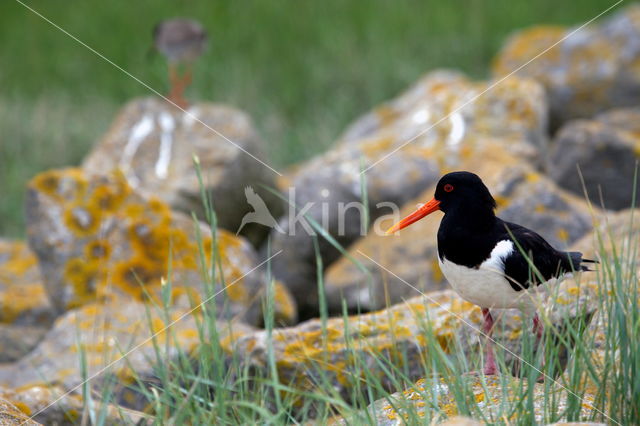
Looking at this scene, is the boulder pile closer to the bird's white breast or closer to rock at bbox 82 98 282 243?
rock at bbox 82 98 282 243

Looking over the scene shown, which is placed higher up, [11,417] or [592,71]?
[592,71]

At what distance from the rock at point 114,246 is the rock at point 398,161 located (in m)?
0.60

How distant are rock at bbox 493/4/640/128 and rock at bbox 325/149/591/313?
2.85 metres

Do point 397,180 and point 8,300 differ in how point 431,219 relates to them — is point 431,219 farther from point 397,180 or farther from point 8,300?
point 8,300

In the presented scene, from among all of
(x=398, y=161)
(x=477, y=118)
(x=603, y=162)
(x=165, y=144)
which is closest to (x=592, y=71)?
(x=477, y=118)

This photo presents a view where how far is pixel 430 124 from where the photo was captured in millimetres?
7082

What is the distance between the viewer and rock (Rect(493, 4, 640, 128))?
7969mm

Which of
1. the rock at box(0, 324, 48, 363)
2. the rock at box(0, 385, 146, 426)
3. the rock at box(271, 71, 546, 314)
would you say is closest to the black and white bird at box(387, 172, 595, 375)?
the rock at box(0, 385, 146, 426)

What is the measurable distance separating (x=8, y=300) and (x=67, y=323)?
54.8 inches

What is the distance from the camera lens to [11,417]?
9.45 feet

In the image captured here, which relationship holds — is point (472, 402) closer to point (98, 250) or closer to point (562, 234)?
point (562, 234)

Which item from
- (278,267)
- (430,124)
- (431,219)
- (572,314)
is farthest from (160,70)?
(572,314)

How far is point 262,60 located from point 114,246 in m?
6.30

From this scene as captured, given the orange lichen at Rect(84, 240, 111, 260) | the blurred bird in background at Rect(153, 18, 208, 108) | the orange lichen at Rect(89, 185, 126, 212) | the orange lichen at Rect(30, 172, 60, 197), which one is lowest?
the orange lichen at Rect(84, 240, 111, 260)
